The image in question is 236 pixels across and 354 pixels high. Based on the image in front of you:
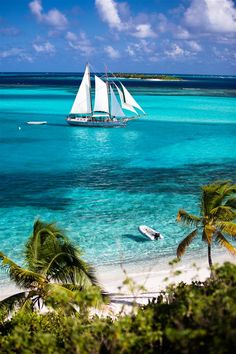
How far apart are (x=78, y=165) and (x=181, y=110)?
180 ft

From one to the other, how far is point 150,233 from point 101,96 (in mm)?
51605

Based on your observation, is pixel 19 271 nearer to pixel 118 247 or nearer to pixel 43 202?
pixel 118 247

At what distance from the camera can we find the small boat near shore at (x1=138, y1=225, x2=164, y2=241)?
26.6m

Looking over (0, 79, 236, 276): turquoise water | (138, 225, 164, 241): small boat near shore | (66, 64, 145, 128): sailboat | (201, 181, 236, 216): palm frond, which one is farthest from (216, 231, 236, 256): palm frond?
(66, 64, 145, 128): sailboat

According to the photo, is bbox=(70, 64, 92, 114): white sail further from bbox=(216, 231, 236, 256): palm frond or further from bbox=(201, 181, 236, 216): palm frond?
bbox=(216, 231, 236, 256): palm frond

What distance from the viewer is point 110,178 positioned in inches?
1602

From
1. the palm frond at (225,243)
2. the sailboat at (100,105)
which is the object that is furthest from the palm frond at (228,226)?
the sailboat at (100,105)

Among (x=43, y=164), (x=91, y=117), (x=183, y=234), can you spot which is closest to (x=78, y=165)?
(x=43, y=164)

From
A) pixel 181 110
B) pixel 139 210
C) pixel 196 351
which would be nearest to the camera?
pixel 196 351

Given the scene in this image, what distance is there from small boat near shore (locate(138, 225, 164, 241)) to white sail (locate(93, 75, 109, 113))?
49.1 meters

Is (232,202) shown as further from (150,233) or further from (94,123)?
(94,123)

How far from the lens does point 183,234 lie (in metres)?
27.6

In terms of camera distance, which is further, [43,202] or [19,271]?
[43,202]

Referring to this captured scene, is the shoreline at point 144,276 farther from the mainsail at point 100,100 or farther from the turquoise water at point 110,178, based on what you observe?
the mainsail at point 100,100
